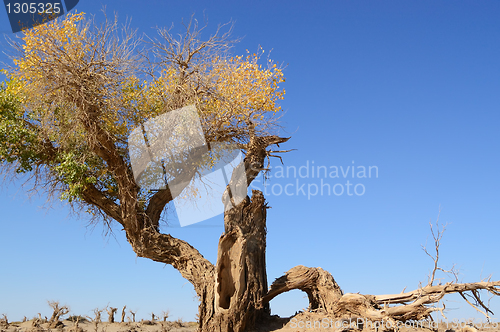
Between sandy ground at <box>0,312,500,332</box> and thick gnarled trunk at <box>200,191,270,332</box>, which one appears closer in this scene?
sandy ground at <box>0,312,500,332</box>

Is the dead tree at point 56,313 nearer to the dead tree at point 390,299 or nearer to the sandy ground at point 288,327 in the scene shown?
the sandy ground at point 288,327

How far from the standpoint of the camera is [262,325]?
1140 centimetres

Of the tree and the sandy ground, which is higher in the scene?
the tree

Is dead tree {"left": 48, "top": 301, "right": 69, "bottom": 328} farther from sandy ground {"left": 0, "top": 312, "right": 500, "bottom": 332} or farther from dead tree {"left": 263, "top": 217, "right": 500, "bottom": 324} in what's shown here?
dead tree {"left": 263, "top": 217, "right": 500, "bottom": 324}

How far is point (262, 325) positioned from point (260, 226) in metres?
2.68

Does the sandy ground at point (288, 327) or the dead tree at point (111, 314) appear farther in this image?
the dead tree at point (111, 314)

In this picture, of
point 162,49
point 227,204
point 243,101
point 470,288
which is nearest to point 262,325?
point 227,204

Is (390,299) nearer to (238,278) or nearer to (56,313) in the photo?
(238,278)

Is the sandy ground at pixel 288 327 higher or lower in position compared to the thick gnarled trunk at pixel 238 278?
lower

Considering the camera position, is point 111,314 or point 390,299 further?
point 111,314

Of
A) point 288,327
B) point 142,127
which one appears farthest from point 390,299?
point 142,127

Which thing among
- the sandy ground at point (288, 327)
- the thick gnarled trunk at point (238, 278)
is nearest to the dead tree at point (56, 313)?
the sandy ground at point (288, 327)

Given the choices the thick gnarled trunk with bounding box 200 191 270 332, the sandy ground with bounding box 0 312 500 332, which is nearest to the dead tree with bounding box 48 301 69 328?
the sandy ground with bounding box 0 312 500 332

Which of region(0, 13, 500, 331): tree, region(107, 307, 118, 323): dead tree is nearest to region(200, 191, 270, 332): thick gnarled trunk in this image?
region(0, 13, 500, 331): tree
